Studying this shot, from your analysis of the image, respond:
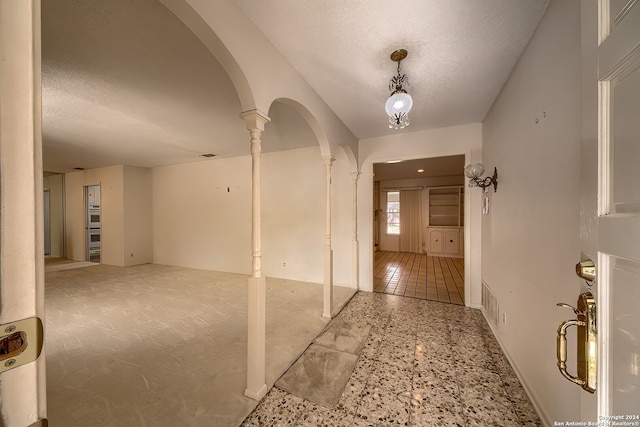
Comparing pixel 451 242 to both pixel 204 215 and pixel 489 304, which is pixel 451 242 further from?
pixel 204 215

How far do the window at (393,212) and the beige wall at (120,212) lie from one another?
708cm

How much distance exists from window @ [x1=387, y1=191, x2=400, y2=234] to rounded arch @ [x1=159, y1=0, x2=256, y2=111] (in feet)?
21.7

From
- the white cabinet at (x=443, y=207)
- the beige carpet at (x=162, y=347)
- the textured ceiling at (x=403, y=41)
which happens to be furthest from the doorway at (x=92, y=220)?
the white cabinet at (x=443, y=207)

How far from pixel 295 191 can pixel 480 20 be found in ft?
11.0

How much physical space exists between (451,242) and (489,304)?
4.29 meters

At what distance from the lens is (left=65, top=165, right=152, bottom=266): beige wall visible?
5.61 m

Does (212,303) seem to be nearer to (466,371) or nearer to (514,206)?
(466,371)

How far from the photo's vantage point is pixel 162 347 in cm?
219

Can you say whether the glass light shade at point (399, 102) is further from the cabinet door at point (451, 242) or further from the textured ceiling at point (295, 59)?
the cabinet door at point (451, 242)

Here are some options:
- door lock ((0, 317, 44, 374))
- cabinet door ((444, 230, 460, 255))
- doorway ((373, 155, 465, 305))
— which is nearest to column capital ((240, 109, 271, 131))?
door lock ((0, 317, 44, 374))

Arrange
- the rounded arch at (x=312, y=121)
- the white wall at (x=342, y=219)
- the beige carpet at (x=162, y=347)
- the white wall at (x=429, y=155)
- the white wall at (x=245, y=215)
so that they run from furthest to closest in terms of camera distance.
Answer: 1. the white wall at (x=245, y=215)
2. the white wall at (x=342, y=219)
3. the white wall at (x=429, y=155)
4. the rounded arch at (x=312, y=121)
5. the beige carpet at (x=162, y=347)

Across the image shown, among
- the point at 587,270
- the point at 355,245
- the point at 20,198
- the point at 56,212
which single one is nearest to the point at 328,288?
the point at 355,245

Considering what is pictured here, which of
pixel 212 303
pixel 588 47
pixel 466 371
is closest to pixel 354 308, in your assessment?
pixel 466 371

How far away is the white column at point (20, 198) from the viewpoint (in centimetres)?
38
